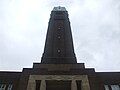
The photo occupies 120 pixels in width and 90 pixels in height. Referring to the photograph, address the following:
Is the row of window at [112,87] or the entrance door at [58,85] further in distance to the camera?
the row of window at [112,87]

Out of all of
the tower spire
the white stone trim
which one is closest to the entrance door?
the white stone trim

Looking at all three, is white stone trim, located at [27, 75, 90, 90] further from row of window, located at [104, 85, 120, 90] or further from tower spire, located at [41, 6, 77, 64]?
tower spire, located at [41, 6, 77, 64]

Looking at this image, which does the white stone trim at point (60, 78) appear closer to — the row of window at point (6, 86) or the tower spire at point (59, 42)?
the row of window at point (6, 86)

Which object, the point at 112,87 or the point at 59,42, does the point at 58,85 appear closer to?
the point at 112,87

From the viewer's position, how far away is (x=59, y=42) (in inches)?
1704

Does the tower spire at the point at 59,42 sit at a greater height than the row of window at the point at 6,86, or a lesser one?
greater

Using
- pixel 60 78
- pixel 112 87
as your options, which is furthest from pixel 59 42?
pixel 112 87

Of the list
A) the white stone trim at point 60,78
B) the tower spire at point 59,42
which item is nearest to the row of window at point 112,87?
the white stone trim at point 60,78

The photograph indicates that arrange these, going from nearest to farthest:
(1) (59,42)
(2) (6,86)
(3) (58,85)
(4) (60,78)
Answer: (4) (60,78), (3) (58,85), (2) (6,86), (1) (59,42)

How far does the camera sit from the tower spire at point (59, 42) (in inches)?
1563

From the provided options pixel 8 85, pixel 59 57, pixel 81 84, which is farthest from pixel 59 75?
pixel 59 57

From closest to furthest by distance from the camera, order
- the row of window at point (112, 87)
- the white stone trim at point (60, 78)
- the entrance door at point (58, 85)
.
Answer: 1. the white stone trim at point (60, 78)
2. the entrance door at point (58, 85)
3. the row of window at point (112, 87)

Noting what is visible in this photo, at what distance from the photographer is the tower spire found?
130 feet

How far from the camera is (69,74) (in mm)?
29297
